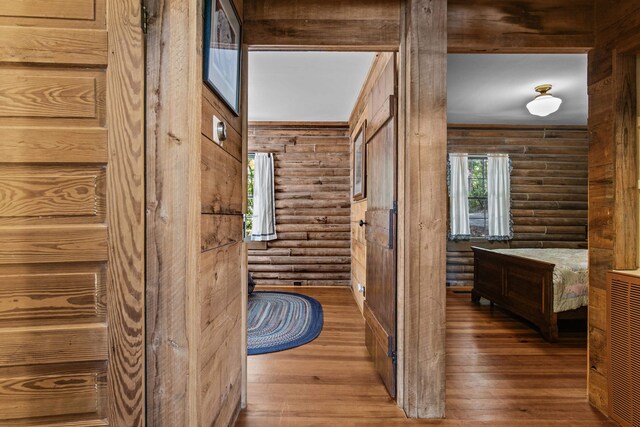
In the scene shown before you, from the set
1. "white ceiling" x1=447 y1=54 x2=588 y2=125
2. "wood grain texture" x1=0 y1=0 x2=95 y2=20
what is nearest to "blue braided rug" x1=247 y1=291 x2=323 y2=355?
"wood grain texture" x1=0 y1=0 x2=95 y2=20

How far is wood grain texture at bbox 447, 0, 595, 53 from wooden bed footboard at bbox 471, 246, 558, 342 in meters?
2.03

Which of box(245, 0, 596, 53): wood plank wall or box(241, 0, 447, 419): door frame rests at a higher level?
box(245, 0, 596, 53): wood plank wall

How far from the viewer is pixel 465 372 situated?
2.39 metres

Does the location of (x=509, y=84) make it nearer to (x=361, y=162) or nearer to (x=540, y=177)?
(x=361, y=162)

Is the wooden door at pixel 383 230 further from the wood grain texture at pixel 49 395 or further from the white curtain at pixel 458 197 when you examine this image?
the white curtain at pixel 458 197

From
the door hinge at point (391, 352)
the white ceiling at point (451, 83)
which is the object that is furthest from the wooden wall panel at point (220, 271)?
the white ceiling at point (451, 83)

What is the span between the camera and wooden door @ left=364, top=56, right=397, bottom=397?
200 cm

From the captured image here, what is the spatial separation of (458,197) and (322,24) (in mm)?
4398

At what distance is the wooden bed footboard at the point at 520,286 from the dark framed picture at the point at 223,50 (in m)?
3.19

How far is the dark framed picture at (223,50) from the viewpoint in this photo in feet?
4.23

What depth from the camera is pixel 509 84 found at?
3.83 meters

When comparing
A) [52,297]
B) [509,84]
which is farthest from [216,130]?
[509,84]

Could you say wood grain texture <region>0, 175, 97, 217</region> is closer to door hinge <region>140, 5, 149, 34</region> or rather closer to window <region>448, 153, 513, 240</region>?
door hinge <region>140, 5, 149, 34</region>

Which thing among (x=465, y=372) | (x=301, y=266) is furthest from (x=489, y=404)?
(x=301, y=266)
